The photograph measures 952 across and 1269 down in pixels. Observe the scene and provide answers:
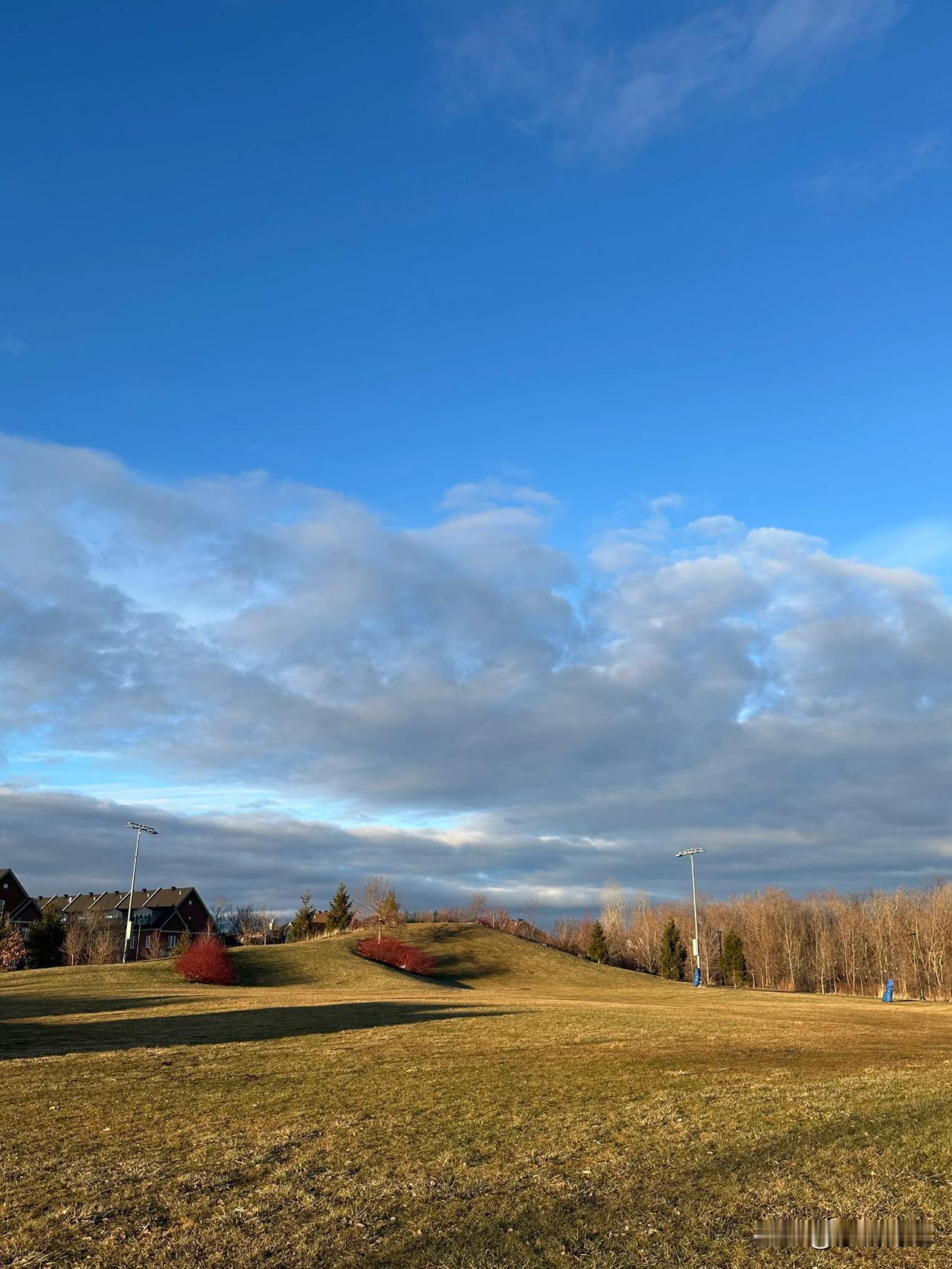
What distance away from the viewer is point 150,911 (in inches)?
4419

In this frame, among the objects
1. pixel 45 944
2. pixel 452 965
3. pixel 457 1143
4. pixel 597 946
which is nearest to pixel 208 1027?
pixel 457 1143

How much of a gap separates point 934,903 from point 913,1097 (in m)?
106

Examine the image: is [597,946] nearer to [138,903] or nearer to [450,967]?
[450,967]

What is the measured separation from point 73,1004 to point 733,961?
241 feet

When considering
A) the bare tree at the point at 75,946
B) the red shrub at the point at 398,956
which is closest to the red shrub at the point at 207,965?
the red shrub at the point at 398,956

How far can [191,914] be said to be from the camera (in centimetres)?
11712

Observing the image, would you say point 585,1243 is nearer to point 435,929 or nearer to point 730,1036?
point 730,1036

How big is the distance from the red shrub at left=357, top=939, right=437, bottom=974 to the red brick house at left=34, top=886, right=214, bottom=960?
39061 millimetres

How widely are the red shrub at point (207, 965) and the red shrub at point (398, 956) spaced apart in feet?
57.5

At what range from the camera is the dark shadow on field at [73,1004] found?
33719 mm

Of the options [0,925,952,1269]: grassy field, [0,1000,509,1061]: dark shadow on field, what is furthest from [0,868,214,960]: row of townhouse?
[0,925,952,1269]: grassy field

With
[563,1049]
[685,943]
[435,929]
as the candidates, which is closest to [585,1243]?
[563,1049]

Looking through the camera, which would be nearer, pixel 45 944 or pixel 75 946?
pixel 45 944

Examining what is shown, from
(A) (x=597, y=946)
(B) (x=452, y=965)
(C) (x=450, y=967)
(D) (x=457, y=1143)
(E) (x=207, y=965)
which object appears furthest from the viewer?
(A) (x=597, y=946)
